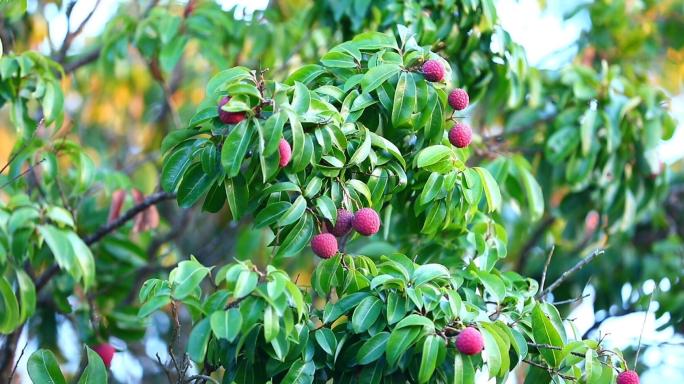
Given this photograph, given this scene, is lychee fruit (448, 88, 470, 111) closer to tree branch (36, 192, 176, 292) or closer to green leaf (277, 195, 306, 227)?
green leaf (277, 195, 306, 227)

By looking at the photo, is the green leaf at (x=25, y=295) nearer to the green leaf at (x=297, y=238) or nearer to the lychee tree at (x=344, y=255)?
the lychee tree at (x=344, y=255)

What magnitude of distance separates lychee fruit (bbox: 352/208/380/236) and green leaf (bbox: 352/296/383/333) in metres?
0.14

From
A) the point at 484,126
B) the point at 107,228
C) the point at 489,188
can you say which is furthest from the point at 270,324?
the point at 484,126

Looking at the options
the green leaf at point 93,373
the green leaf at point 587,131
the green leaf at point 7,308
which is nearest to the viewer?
the green leaf at point 93,373

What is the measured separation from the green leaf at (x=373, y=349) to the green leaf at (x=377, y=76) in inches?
21.5

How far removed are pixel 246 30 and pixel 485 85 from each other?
1000mm

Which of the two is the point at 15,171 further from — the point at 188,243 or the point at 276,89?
the point at 188,243

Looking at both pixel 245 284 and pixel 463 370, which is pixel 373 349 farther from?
pixel 245 284

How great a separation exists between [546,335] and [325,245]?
0.50m

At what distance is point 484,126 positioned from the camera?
412 centimetres

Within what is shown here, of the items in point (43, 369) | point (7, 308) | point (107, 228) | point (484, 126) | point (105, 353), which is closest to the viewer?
point (43, 369)

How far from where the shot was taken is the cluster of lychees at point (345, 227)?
2.09 meters

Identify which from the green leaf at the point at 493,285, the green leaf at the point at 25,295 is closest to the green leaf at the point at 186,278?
the green leaf at the point at 493,285

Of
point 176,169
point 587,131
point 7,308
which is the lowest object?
point 7,308
